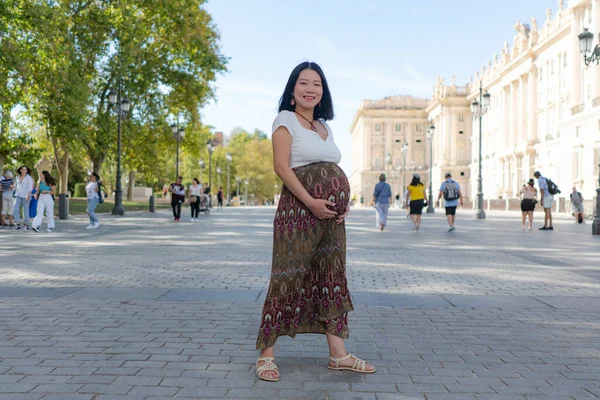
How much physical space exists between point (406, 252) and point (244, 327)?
24.7ft

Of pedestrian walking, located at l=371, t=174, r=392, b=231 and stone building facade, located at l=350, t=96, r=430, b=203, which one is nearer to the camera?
pedestrian walking, located at l=371, t=174, r=392, b=231

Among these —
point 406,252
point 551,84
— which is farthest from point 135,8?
point 551,84

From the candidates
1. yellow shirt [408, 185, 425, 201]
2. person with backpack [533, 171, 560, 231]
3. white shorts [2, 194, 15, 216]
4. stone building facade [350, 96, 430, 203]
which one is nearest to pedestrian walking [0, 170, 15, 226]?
white shorts [2, 194, 15, 216]

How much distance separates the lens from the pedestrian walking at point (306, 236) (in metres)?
3.78

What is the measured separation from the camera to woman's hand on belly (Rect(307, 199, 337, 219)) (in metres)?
3.69

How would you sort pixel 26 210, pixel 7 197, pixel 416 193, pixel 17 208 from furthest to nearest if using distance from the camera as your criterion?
pixel 7 197 → pixel 416 193 → pixel 17 208 → pixel 26 210

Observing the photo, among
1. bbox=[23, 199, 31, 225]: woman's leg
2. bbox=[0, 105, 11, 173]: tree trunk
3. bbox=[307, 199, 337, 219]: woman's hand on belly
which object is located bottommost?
bbox=[23, 199, 31, 225]: woman's leg

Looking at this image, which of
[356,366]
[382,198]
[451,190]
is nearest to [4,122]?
[382,198]

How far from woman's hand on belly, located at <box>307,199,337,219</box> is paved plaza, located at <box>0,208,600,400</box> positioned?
998mm

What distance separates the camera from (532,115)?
69.0m

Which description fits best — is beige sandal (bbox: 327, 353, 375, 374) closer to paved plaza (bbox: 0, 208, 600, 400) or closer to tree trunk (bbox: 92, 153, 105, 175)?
paved plaza (bbox: 0, 208, 600, 400)

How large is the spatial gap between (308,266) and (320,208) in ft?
1.34

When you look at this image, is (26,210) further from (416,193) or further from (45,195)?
(416,193)

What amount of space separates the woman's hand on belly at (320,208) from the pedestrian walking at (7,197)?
708 inches
